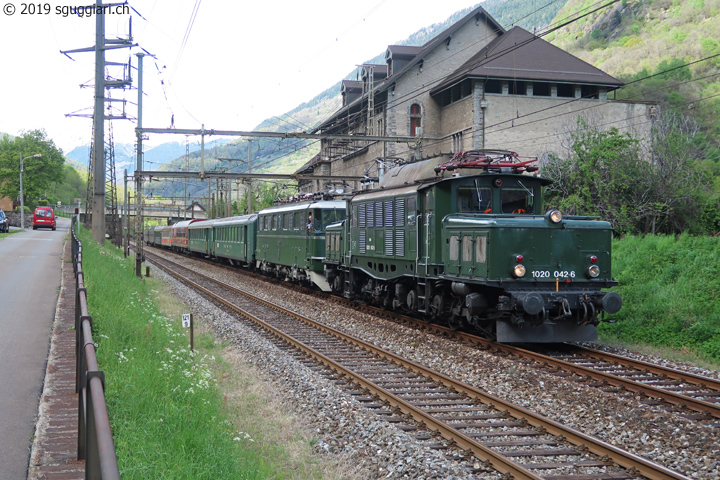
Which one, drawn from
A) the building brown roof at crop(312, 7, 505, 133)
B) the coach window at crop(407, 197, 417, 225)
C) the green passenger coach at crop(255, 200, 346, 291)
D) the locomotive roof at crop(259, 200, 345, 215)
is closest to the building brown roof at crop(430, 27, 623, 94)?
the building brown roof at crop(312, 7, 505, 133)

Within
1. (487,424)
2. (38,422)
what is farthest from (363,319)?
(38,422)

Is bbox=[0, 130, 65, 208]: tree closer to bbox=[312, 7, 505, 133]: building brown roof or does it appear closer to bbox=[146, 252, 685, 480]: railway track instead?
bbox=[312, 7, 505, 133]: building brown roof

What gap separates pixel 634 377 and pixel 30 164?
10420 cm

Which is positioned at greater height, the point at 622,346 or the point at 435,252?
the point at 435,252

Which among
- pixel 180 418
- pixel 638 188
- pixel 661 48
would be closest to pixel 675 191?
pixel 638 188

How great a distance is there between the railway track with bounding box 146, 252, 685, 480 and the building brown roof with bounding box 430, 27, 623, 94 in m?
28.1

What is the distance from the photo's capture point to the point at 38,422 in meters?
5.58

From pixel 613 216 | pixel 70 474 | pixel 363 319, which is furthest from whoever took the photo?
pixel 613 216

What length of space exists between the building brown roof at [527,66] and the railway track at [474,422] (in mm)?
28066

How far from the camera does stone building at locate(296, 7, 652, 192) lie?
37188 mm

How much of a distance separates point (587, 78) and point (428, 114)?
10.1 metres

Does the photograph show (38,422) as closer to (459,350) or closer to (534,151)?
(459,350)

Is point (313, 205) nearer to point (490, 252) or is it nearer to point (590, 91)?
point (490, 252)

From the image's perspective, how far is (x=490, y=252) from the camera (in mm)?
11133
